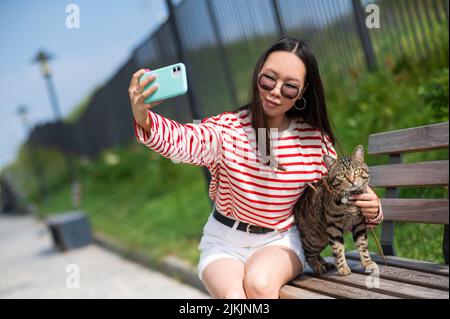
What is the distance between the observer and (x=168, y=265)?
5371 mm

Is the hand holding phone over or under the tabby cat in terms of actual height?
over

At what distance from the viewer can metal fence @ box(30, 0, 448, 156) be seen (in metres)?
4.98

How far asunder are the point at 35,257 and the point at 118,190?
12.7 ft

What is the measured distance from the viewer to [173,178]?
29.6 feet

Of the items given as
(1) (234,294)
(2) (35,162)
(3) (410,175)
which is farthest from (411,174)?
(2) (35,162)

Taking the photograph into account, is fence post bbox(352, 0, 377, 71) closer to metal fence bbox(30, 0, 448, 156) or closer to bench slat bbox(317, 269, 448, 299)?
metal fence bbox(30, 0, 448, 156)

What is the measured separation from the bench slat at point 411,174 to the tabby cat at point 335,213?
0.31 meters

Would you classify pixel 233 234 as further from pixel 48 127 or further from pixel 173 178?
pixel 48 127

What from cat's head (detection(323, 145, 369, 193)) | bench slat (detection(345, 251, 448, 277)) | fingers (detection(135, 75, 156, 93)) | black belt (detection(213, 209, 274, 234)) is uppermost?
fingers (detection(135, 75, 156, 93))

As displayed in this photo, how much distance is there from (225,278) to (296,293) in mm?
301

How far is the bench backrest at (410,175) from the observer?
2262 millimetres

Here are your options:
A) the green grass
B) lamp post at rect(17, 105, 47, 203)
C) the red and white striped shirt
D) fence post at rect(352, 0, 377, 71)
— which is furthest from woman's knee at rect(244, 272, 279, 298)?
lamp post at rect(17, 105, 47, 203)

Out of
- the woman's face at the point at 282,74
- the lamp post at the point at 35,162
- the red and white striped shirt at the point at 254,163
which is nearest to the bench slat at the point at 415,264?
the red and white striped shirt at the point at 254,163

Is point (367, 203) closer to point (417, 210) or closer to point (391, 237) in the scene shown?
point (417, 210)
